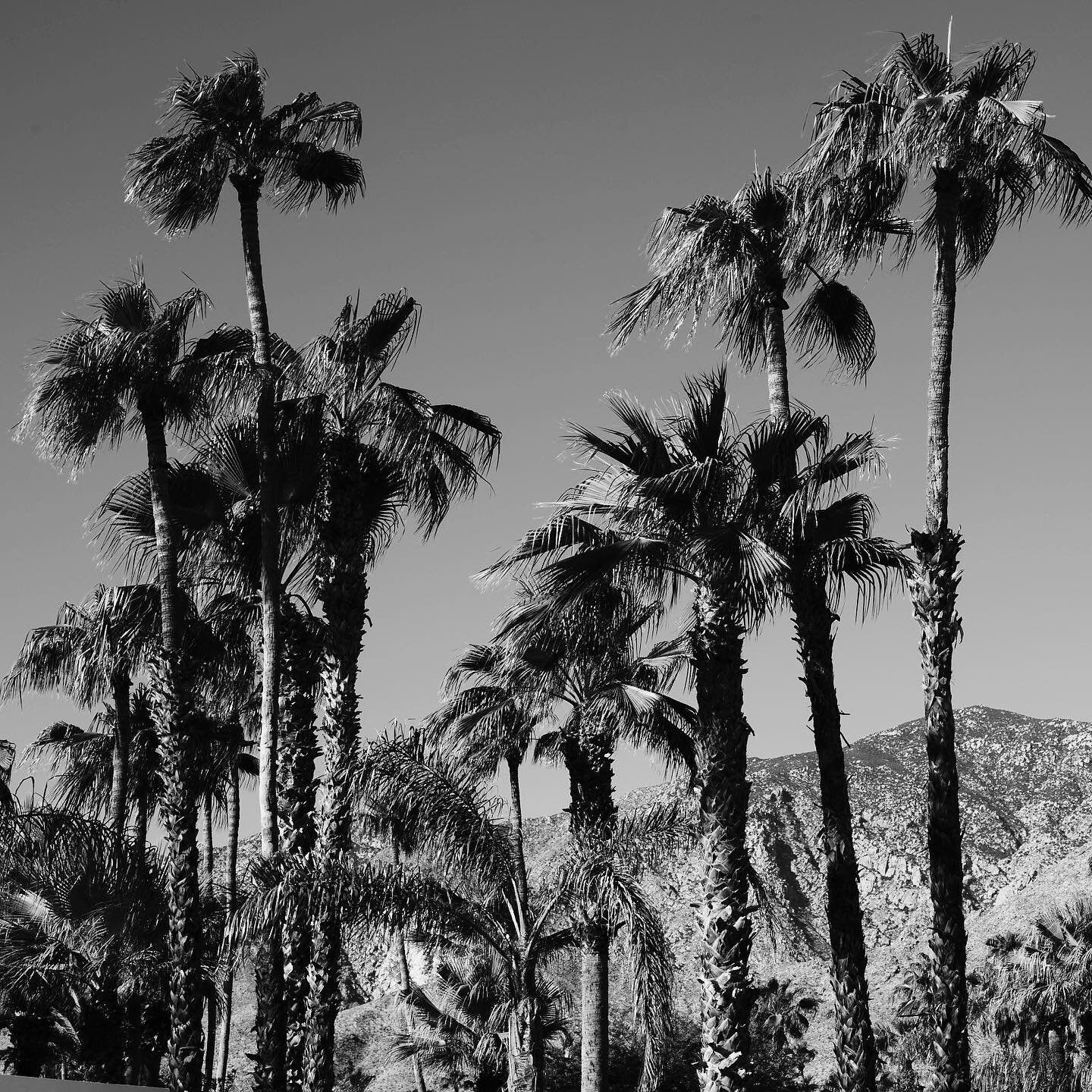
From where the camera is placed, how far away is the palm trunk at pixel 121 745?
952 inches

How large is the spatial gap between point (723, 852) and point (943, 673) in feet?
10.5

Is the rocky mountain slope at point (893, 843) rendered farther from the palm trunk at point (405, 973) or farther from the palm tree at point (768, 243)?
the palm tree at point (768, 243)

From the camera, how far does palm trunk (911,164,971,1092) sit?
43.4 ft

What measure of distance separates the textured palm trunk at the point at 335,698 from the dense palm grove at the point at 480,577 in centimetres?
4

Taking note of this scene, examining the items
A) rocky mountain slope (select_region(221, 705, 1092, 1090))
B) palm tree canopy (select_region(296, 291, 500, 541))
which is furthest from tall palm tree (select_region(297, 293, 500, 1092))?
rocky mountain slope (select_region(221, 705, 1092, 1090))

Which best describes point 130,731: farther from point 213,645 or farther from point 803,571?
point 803,571

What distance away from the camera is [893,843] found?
5747 cm

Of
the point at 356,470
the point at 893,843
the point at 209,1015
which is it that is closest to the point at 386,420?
the point at 356,470

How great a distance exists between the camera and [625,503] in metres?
14.1

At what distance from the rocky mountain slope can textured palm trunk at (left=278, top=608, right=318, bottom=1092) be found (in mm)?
24139

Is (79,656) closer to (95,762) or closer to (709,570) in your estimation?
(95,762)

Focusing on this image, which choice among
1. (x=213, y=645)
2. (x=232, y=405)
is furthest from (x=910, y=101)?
(x=213, y=645)

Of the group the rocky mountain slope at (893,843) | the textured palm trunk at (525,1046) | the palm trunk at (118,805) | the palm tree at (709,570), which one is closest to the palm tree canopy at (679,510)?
the palm tree at (709,570)

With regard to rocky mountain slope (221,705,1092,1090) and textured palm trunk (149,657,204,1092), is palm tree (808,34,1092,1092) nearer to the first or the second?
textured palm trunk (149,657,204,1092)
